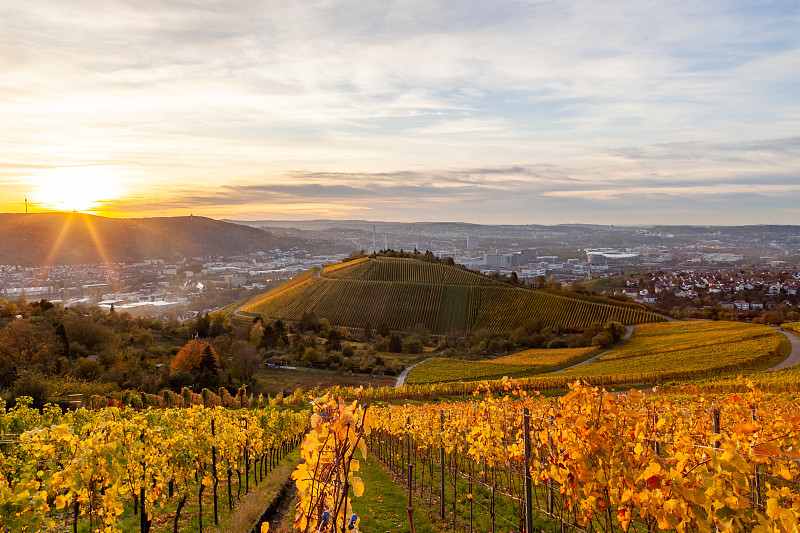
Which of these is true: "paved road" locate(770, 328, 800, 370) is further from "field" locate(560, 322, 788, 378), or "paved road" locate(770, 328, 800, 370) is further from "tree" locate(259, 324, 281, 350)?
"tree" locate(259, 324, 281, 350)

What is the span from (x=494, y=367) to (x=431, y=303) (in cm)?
3464

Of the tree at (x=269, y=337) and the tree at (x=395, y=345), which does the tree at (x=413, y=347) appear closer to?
the tree at (x=395, y=345)

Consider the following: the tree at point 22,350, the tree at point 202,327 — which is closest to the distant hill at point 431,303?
the tree at point 202,327

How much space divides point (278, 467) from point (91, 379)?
20.0 meters

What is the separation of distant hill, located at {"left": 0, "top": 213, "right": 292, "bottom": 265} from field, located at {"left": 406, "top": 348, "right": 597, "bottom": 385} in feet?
390

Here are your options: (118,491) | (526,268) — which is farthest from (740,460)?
(526,268)

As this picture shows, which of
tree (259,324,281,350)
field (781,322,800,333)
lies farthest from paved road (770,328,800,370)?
tree (259,324,281,350)

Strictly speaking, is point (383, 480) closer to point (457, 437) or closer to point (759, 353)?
point (457, 437)

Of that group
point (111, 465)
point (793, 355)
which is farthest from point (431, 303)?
point (111, 465)

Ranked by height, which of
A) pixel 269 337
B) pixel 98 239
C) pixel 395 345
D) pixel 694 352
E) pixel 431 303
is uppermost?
pixel 98 239

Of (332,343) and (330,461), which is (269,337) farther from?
(330,461)

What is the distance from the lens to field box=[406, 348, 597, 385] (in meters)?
41.8

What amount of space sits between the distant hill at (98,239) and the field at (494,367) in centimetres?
11900

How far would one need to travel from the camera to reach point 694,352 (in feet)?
144
